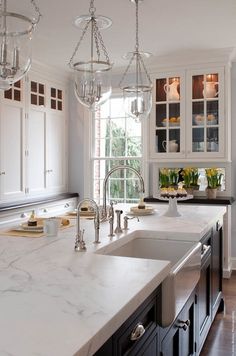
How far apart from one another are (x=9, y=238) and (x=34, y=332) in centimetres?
132

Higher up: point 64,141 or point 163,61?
point 163,61

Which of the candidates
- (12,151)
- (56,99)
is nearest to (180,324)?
(12,151)

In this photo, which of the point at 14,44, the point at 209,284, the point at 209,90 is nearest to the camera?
the point at 14,44

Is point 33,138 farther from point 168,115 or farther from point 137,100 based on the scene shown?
point 137,100

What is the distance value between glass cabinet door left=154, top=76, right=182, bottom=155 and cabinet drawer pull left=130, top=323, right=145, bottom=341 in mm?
3712

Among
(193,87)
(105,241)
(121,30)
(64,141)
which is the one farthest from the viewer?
(64,141)

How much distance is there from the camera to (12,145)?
4523 mm

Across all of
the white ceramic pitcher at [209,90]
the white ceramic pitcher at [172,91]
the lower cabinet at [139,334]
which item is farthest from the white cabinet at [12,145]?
the lower cabinet at [139,334]

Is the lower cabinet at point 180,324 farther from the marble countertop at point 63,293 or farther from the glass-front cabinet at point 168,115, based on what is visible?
the glass-front cabinet at point 168,115

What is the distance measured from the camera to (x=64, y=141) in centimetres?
567

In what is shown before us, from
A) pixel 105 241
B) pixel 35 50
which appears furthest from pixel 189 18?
pixel 105 241

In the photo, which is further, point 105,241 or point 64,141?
point 64,141

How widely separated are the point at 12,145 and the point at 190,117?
2152mm

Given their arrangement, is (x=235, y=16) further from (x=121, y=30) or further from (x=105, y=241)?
(x=105, y=241)
